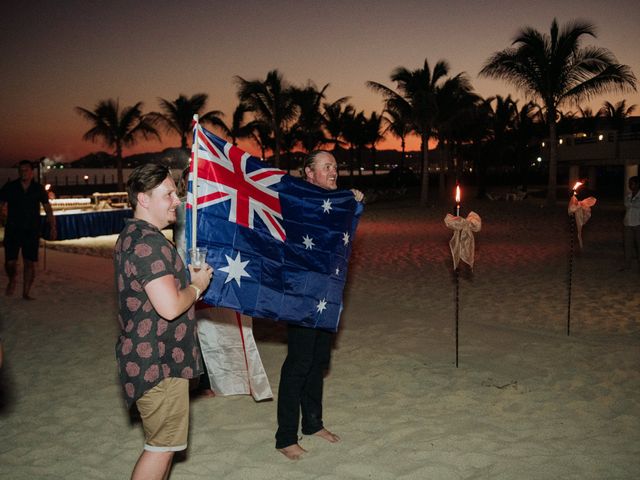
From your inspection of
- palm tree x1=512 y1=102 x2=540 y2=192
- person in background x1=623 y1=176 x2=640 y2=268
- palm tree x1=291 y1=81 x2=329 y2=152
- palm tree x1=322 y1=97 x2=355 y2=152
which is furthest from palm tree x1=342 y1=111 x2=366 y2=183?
person in background x1=623 y1=176 x2=640 y2=268

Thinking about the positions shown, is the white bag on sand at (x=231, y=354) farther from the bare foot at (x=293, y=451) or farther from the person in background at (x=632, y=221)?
the person in background at (x=632, y=221)

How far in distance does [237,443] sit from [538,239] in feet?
45.9

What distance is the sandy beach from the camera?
383 centimetres

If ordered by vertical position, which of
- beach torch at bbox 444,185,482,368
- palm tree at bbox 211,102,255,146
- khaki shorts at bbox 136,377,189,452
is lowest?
khaki shorts at bbox 136,377,189,452

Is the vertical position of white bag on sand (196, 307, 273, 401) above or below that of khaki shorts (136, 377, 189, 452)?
below

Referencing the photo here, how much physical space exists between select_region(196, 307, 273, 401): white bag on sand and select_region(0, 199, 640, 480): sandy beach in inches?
6.8

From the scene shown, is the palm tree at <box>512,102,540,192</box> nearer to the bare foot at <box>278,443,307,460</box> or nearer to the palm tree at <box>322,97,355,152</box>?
the palm tree at <box>322,97,355,152</box>

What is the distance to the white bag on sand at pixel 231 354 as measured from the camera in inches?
182

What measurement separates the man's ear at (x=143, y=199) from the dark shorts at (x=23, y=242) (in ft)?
21.2

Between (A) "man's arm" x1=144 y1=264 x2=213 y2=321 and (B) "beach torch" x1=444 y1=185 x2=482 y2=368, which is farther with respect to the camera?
(B) "beach torch" x1=444 y1=185 x2=482 y2=368

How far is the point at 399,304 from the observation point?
8.74 m

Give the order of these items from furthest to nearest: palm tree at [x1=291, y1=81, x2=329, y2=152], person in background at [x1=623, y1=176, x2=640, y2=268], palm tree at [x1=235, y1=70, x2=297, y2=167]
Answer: palm tree at [x1=291, y1=81, x2=329, y2=152]
palm tree at [x1=235, y1=70, x2=297, y2=167]
person in background at [x1=623, y1=176, x2=640, y2=268]

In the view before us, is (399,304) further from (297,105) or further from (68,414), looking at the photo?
(297,105)

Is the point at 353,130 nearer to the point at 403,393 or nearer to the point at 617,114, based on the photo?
the point at 617,114
